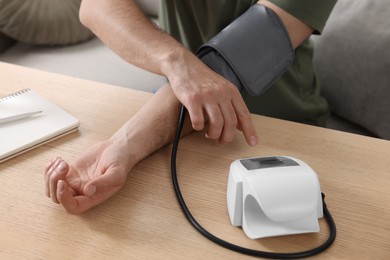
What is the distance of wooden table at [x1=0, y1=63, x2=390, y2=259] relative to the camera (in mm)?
587

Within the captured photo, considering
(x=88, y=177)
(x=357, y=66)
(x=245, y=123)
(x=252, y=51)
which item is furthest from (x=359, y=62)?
(x=88, y=177)

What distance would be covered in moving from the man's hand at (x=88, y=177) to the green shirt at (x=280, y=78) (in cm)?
43

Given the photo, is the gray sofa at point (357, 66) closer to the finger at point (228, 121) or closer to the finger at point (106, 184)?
the finger at point (228, 121)

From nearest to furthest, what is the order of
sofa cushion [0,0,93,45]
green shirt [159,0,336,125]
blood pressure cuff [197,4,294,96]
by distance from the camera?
blood pressure cuff [197,4,294,96]
green shirt [159,0,336,125]
sofa cushion [0,0,93,45]

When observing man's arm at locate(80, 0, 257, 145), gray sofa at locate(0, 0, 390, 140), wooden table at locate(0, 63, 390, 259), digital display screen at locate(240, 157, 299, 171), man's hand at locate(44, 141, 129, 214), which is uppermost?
man's arm at locate(80, 0, 257, 145)

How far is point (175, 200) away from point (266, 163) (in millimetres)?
141

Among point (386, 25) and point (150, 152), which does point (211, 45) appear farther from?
point (386, 25)

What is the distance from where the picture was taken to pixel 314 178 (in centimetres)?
60

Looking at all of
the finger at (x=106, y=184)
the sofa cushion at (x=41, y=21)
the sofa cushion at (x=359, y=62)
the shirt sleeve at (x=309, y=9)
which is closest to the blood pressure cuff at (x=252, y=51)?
the shirt sleeve at (x=309, y=9)

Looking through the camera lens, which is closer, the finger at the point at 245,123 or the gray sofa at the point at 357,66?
the finger at the point at 245,123

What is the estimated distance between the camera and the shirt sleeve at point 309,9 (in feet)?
2.88

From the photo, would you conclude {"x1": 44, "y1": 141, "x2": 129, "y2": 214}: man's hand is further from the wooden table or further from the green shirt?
the green shirt

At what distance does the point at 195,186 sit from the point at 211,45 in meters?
0.28

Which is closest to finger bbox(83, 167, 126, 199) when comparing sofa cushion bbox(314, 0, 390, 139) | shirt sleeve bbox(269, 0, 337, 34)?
shirt sleeve bbox(269, 0, 337, 34)
